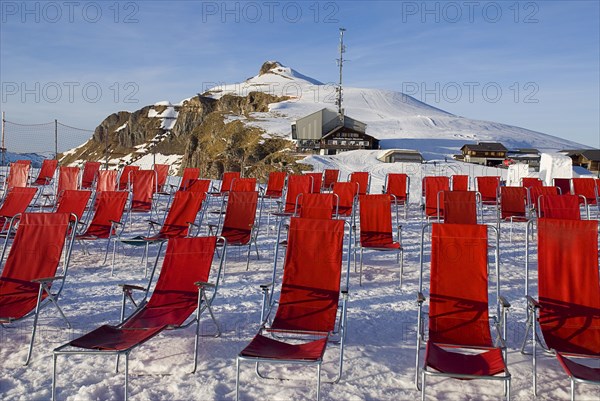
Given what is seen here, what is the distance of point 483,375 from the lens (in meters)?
3.17

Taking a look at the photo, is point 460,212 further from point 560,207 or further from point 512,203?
point 512,203

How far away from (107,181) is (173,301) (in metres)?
6.28

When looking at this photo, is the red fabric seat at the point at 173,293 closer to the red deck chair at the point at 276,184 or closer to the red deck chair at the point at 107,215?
the red deck chair at the point at 107,215

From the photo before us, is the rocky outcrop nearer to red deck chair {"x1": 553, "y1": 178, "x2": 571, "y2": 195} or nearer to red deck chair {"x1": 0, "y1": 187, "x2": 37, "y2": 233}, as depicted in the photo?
red deck chair {"x1": 0, "y1": 187, "x2": 37, "y2": 233}

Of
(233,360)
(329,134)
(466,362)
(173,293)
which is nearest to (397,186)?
(173,293)

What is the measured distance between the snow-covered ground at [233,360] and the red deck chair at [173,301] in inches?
8.2

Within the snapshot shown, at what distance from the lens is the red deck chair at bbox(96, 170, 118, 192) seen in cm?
1009

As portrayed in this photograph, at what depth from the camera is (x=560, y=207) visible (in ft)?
24.1

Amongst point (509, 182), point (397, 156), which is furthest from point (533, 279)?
point (397, 156)

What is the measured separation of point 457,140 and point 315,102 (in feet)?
78.5

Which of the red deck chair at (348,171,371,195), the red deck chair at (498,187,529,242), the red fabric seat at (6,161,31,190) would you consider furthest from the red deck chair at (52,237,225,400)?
the red fabric seat at (6,161,31,190)

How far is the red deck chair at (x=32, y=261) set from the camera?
4.69 m

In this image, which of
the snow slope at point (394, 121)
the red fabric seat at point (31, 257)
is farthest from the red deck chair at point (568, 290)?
the snow slope at point (394, 121)

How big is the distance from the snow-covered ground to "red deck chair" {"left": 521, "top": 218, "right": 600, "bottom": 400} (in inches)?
11.3
